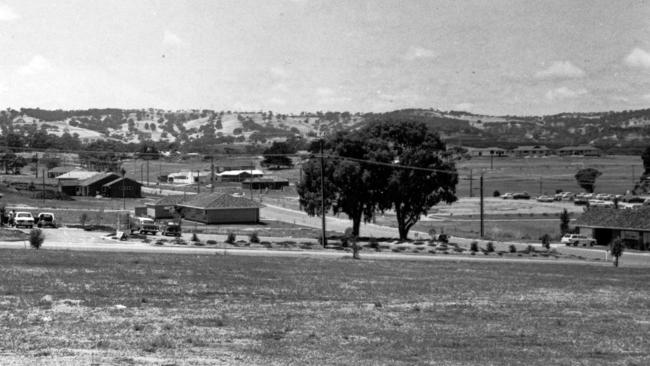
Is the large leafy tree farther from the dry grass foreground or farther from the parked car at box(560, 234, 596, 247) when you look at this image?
the dry grass foreground

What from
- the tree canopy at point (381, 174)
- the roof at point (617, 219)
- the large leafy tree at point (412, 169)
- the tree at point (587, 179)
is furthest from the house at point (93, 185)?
the tree at point (587, 179)

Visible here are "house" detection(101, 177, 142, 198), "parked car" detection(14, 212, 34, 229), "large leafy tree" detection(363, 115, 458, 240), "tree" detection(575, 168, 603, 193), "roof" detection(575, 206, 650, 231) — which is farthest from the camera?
"tree" detection(575, 168, 603, 193)

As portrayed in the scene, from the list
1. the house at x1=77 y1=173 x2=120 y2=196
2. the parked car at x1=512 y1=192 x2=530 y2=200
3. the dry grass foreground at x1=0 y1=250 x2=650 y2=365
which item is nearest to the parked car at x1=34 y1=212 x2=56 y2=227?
the dry grass foreground at x1=0 y1=250 x2=650 y2=365

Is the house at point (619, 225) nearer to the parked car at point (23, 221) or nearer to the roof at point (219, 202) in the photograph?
the roof at point (219, 202)

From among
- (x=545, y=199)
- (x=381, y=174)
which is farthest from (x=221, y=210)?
(x=545, y=199)

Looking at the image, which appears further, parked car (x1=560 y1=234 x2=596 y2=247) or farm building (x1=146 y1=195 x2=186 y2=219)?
farm building (x1=146 y1=195 x2=186 y2=219)

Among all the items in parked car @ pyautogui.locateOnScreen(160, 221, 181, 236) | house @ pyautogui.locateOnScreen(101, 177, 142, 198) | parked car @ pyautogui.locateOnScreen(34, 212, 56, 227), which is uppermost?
house @ pyautogui.locateOnScreen(101, 177, 142, 198)

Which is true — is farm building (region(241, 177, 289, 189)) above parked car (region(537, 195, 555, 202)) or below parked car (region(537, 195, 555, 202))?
above

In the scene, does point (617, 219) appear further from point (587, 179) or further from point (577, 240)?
point (587, 179)
